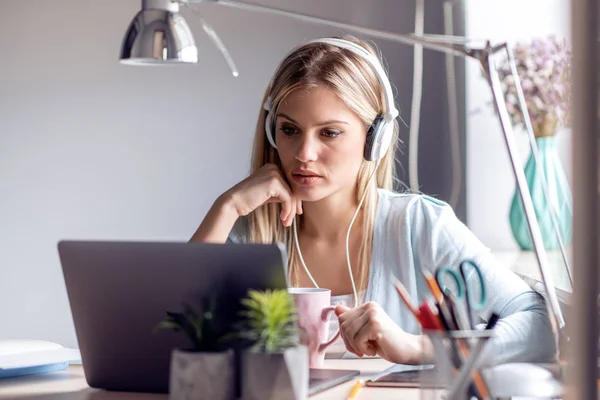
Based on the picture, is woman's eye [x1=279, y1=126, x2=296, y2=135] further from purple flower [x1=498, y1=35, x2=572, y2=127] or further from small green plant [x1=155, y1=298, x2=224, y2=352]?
small green plant [x1=155, y1=298, x2=224, y2=352]

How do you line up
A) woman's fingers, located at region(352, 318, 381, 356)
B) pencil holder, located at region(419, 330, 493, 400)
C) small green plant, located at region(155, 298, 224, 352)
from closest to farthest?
1. pencil holder, located at region(419, 330, 493, 400)
2. small green plant, located at region(155, 298, 224, 352)
3. woman's fingers, located at region(352, 318, 381, 356)

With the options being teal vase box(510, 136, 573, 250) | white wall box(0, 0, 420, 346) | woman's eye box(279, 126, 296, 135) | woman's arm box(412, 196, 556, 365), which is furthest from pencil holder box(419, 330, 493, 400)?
white wall box(0, 0, 420, 346)

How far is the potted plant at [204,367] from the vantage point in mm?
895

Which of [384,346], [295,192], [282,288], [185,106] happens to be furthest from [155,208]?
[282,288]

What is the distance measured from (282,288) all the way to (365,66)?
101 centimetres

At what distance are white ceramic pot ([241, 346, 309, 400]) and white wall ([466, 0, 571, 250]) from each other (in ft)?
5.49

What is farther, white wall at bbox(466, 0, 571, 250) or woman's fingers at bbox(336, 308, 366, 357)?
white wall at bbox(466, 0, 571, 250)

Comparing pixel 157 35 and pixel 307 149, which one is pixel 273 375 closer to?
pixel 157 35

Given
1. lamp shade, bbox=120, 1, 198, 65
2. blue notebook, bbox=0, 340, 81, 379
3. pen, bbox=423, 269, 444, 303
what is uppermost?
lamp shade, bbox=120, 1, 198, 65

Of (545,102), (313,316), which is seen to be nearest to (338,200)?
(545,102)

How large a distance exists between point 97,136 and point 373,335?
2.04 meters

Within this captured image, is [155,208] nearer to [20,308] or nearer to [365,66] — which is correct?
[20,308]

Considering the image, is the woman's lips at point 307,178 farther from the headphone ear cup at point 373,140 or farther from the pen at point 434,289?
the pen at point 434,289

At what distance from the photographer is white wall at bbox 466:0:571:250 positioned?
2.44 metres
